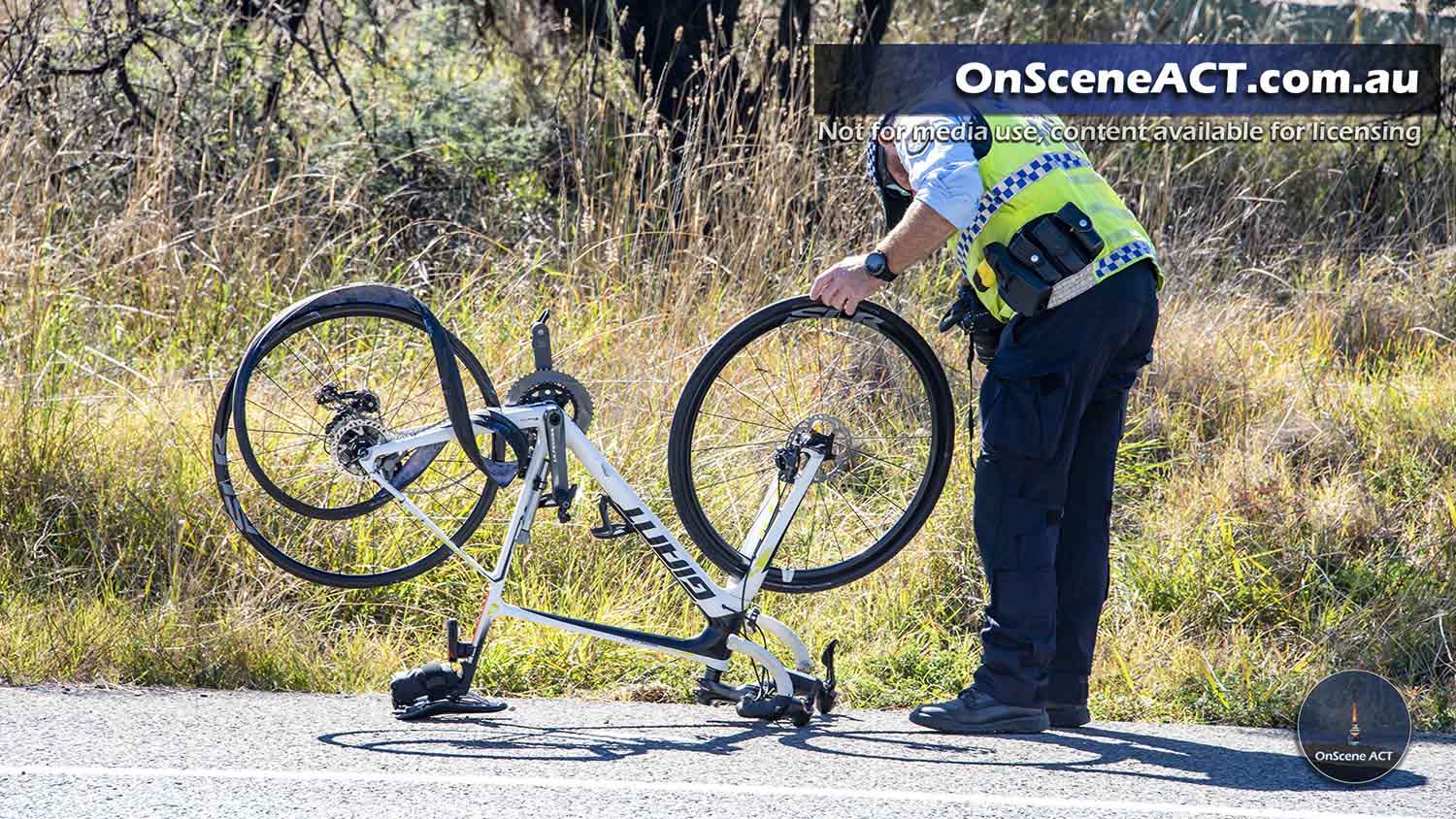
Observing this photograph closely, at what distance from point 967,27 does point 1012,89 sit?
1.96 meters

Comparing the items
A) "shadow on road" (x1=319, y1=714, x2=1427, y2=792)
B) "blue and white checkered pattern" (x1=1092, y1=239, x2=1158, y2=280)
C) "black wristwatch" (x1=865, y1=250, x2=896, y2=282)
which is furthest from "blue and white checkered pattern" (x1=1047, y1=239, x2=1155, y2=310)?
"shadow on road" (x1=319, y1=714, x2=1427, y2=792)

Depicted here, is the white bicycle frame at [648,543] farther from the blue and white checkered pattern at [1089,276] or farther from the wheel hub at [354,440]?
the blue and white checkered pattern at [1089,276]

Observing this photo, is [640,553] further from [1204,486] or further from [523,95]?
[523,95]

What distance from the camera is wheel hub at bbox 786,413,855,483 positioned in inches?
195

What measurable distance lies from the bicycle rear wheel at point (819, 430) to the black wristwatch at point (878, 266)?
0.60 ft

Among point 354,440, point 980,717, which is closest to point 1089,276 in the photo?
point 980,717

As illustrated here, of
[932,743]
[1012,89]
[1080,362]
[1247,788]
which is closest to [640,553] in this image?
[932,743]

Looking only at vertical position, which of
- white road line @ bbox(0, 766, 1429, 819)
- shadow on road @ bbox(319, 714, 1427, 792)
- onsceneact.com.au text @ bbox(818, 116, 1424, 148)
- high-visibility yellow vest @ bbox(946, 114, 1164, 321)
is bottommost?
white road line @ bbox(0, 766, 1429, 819)

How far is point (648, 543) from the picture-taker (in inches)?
188

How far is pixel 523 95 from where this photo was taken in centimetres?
995

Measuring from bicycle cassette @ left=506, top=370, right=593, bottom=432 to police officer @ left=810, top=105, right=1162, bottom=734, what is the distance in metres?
0.78

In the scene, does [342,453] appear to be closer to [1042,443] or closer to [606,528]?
[606,528]

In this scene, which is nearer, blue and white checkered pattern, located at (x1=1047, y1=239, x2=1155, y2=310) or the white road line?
the white road line

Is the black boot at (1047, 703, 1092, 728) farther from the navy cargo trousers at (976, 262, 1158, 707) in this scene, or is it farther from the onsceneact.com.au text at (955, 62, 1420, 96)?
the onsceneact.com.au text at (955, 62, 1420, 96)
